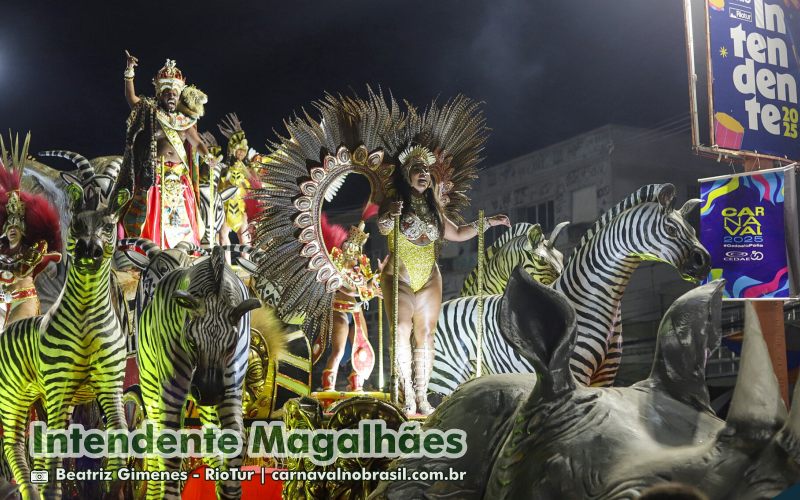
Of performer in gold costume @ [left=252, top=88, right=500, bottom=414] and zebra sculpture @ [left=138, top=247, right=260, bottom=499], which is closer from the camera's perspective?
zebra sculpture @ [left=138, top=247, right=260, bottom=499]

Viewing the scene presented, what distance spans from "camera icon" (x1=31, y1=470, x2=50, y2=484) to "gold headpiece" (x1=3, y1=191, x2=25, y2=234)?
1.90 m

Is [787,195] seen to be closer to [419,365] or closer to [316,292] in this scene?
[419,365]

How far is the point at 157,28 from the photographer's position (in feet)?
19.7

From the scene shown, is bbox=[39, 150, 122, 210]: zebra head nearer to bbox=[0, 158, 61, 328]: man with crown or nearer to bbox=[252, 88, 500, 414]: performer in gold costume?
bbox=[252, 88, 500, 414]: performer in gold costume

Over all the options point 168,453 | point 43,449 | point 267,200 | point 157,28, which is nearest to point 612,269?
point 267,200

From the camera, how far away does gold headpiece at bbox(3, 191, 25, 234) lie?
183 inches

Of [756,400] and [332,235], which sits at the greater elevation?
[332,235]

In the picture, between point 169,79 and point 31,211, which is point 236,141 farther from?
point 31,211

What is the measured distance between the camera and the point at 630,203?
3.50 meters

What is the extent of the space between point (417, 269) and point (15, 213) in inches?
90.2

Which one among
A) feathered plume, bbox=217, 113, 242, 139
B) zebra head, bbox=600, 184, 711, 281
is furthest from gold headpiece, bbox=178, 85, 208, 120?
zebra head, bbox=600, 184, 711, 281

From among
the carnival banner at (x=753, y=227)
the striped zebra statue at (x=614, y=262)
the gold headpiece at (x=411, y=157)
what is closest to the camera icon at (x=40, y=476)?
the striped zebra statue at (x=614, y=262)

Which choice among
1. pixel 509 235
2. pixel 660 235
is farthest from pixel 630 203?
pixel 509 235

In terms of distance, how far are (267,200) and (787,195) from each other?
9.02ft
